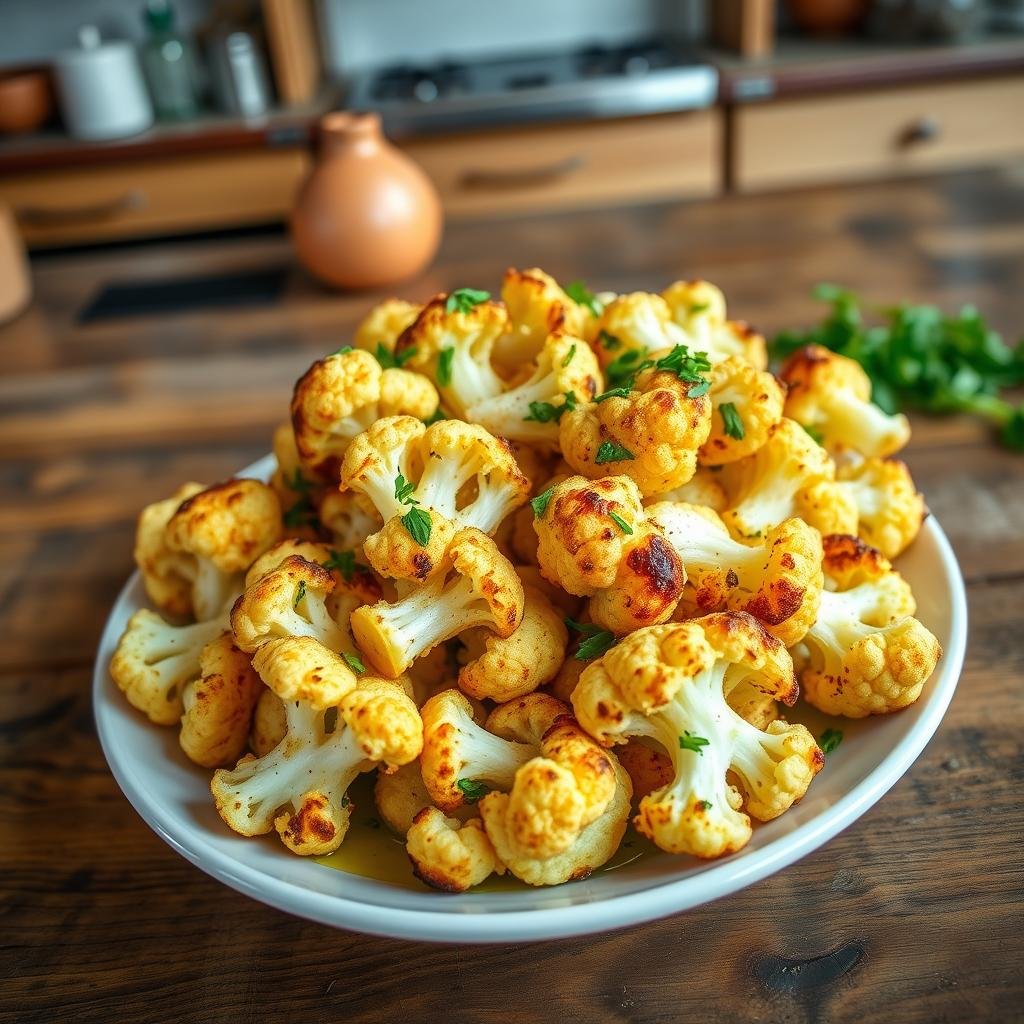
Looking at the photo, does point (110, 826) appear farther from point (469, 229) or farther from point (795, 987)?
point (469, 229)

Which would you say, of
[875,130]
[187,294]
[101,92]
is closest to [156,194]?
[101,92]

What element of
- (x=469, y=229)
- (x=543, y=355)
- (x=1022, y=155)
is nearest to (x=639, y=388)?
(x=543, y=355)

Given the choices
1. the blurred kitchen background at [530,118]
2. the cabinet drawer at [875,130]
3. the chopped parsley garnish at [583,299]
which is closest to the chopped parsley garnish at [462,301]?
the chopped parsley garnish at [583,299]

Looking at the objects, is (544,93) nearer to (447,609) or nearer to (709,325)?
(709,325)

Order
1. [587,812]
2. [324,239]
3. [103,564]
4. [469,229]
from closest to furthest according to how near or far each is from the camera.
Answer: [587,812], [103,564], [324,239], [469,229]

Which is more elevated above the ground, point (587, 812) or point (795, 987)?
point (587, 812)

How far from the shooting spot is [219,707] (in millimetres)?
699

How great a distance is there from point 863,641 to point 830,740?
0.07 metres

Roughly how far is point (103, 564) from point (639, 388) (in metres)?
0.70

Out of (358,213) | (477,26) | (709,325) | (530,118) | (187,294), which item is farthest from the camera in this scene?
(477,26)

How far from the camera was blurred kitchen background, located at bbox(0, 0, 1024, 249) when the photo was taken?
234cm

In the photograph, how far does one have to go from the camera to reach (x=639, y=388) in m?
0.73

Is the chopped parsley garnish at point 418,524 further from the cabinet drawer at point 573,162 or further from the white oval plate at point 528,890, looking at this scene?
the cabinet drawer at point 573,162

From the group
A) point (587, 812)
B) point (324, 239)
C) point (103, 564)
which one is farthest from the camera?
point (324, 239)
